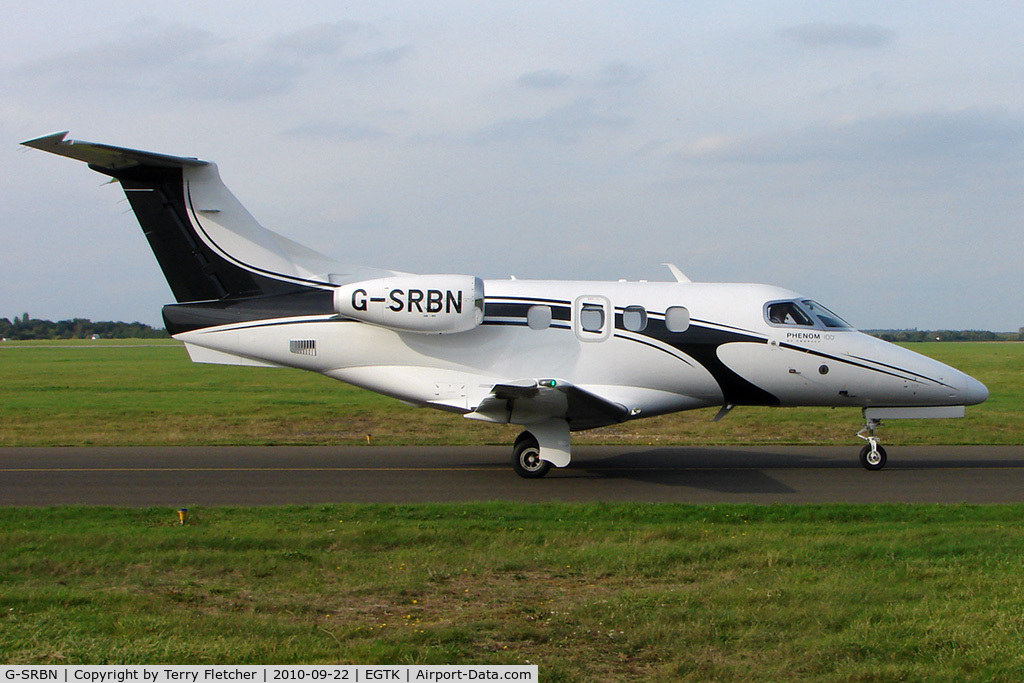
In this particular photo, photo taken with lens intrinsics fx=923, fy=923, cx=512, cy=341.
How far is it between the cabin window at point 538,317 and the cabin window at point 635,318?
1302 mm

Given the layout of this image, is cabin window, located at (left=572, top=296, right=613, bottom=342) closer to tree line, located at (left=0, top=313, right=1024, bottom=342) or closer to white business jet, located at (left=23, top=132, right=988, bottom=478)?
white business jet, located at (left=23, top=132, right=988, bottom=478)

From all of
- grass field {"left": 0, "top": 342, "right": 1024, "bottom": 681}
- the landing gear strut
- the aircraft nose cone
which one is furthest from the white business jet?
grass field {"left": 0, "top": 342, "right": 1024, "bottom": 681}

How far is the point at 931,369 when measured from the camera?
53.0 ft

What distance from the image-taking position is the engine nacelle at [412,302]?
1483cm

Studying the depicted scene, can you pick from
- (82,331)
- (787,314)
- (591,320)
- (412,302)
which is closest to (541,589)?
(412,302)

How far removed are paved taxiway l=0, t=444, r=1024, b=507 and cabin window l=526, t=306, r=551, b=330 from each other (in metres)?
2.54

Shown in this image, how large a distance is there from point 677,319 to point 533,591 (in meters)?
8.67

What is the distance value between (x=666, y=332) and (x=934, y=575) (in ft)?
25.7

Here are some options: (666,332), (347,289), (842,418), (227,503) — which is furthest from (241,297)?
(842,418)

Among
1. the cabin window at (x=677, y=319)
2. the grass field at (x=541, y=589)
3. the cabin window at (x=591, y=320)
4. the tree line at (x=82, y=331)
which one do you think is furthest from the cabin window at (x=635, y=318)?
the tree line at (x=82, y=331)

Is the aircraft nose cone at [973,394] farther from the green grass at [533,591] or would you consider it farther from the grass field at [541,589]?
the green grass at [533,591]

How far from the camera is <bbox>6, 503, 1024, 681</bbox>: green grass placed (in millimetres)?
6004

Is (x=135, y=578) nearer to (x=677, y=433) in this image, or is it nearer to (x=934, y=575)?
(x=934, y=575)

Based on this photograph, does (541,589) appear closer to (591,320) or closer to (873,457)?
(591,320)
